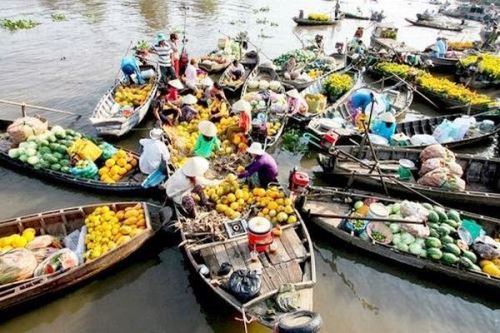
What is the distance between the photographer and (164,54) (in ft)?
47.9

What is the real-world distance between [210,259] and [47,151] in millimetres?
6734

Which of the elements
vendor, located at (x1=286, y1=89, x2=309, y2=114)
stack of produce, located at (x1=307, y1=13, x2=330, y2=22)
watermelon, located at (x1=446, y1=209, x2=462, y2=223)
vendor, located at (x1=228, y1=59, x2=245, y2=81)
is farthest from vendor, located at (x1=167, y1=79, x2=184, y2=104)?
stack of produce, located at (x1=307, y1=13, x2=330, y2=22)

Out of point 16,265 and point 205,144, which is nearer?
point 16,265

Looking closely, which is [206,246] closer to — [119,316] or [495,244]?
[119,316]

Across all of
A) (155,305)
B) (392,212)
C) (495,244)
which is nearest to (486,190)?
(495,244)

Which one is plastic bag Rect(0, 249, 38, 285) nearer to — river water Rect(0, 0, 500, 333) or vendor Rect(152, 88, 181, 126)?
river water Rect(0, 0, 500, 333)

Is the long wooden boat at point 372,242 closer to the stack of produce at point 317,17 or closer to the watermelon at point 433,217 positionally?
the watermelon at point 433,217

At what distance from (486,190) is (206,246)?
9.10 m

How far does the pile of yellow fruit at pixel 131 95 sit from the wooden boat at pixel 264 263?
752 cm

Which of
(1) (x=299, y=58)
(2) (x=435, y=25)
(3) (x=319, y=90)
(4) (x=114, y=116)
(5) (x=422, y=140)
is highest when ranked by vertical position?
(2) (x=435, y=25)

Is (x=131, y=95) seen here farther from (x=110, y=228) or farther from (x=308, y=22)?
(x=308, y=22)

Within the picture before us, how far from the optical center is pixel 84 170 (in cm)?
1045

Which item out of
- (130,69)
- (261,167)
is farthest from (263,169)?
(130,69)

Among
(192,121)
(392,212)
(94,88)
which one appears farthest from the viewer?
(94,88)
